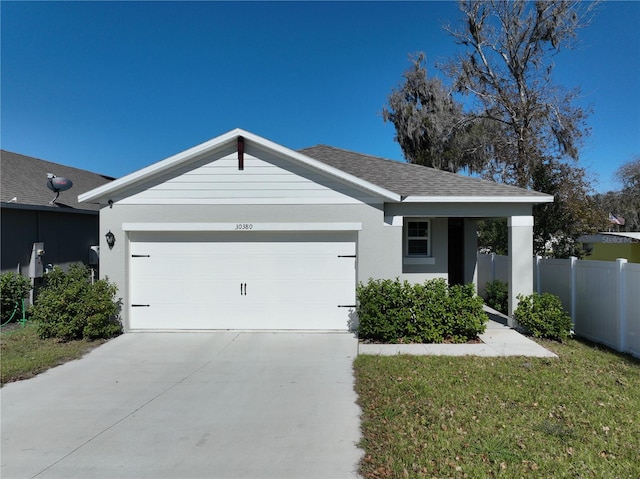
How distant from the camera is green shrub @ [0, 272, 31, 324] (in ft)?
29.1

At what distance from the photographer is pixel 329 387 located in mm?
5195

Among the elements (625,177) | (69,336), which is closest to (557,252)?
(69,336)

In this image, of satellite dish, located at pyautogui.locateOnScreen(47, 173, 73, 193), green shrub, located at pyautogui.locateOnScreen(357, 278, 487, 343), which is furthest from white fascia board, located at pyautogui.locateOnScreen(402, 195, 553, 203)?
satellite dish, located at pyautogui.locateOnScreen(47, 173, 73, 193)

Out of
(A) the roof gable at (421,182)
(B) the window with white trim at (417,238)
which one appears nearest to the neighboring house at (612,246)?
(A) the roof gable at (421,182)

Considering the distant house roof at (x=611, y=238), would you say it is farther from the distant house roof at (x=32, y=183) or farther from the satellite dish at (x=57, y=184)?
the distant house roof at (x=32, y=183)

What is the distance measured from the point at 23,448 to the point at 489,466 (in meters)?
4.35

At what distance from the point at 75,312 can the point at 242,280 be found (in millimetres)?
3275

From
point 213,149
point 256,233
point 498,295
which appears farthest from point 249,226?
point 498,295

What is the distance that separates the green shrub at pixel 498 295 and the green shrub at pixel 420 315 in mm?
3550

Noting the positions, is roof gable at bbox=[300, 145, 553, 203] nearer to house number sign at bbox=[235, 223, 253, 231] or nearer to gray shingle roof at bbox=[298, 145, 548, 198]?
gray shingle roof at bbox=[298, 145, 548, 198]

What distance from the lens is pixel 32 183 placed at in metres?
12.0

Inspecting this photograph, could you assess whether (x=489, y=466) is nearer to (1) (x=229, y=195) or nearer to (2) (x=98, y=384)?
(2) (x=98, y=384)

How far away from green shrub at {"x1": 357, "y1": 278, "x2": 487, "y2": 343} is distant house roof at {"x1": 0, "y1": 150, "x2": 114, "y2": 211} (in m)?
9.11

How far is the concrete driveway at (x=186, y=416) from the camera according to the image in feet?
11.2
